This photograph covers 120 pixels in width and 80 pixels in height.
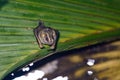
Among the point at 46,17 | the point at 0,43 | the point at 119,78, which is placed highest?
the point at 46,17

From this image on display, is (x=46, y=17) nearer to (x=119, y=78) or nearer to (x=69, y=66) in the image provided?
(x=69, y=66)

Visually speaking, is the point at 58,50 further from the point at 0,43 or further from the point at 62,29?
the point at 0,43

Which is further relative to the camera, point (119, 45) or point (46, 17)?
point (119, 45)

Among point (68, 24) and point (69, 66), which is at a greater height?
point (68, 24)

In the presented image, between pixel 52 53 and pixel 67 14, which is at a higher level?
pixel 67 14

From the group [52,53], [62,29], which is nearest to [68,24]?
[62,29]

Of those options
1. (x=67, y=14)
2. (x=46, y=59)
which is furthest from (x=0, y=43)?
(x=67, y=14)
